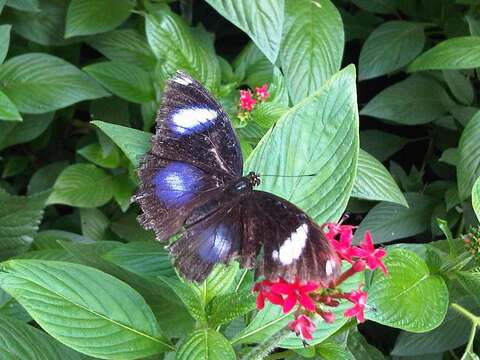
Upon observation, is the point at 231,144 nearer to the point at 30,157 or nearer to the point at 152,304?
the point at 152,304

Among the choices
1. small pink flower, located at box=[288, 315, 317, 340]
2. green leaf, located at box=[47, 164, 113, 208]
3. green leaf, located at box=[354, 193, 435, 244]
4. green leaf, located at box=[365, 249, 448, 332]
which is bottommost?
green leaf, located at box=[354, 193, 435, 244]

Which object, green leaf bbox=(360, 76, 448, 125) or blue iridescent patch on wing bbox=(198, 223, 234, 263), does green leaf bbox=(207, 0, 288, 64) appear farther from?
green leaf bbox=(360, 76, 448, 125)

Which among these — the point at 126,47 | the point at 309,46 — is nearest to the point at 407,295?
the point at 309,46

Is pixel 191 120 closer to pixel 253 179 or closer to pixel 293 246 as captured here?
pixel 253 179

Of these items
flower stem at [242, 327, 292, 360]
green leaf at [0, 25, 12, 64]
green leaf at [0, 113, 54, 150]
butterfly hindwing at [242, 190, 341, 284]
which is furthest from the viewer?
green leaf at [0, 113, 54, 150]

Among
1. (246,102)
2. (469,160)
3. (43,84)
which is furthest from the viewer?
(43,84)

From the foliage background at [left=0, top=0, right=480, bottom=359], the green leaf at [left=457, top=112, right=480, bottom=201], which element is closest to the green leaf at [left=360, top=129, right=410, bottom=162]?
the foliage background at [left=0, top=0, right=480, bottom=359]

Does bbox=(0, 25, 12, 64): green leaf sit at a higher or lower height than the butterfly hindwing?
higher
